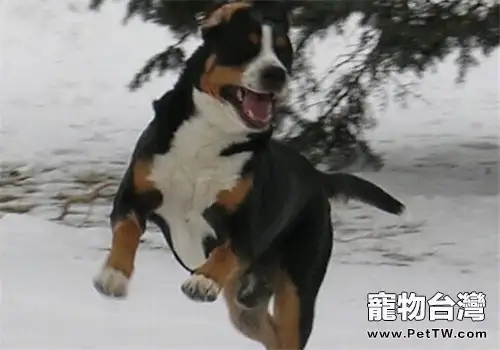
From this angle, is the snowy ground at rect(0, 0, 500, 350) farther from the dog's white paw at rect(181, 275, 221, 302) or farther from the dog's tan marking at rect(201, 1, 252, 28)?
the dog's tan marking at rect(201, 1, 252, 28)

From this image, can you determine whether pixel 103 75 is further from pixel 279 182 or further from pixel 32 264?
pixel 279 182

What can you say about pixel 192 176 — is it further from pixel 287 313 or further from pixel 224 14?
pixel 287 313

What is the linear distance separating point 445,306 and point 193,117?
3.29ft

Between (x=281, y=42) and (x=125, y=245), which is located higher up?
(x=281, y=42)

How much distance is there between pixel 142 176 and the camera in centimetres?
145

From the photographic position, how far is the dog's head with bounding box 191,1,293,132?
1.38 m

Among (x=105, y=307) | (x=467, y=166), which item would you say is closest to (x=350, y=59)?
(x=467, y=166)

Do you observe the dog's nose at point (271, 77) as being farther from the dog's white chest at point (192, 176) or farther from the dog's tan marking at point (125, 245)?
the dog's tan marking at point (125, 245)

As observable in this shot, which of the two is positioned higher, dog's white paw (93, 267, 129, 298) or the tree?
dog's white paw (93, 267, 129, 298)

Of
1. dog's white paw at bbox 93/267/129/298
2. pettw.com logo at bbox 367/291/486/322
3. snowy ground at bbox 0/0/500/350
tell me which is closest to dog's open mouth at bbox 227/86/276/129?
dog's white paw at bbox 93/267/129/298

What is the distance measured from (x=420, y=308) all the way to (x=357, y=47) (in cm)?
127

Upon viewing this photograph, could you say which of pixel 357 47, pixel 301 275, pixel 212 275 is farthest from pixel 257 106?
pixel 357 47

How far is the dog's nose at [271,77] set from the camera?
1.35 meters

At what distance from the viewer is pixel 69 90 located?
3689 millimetres
